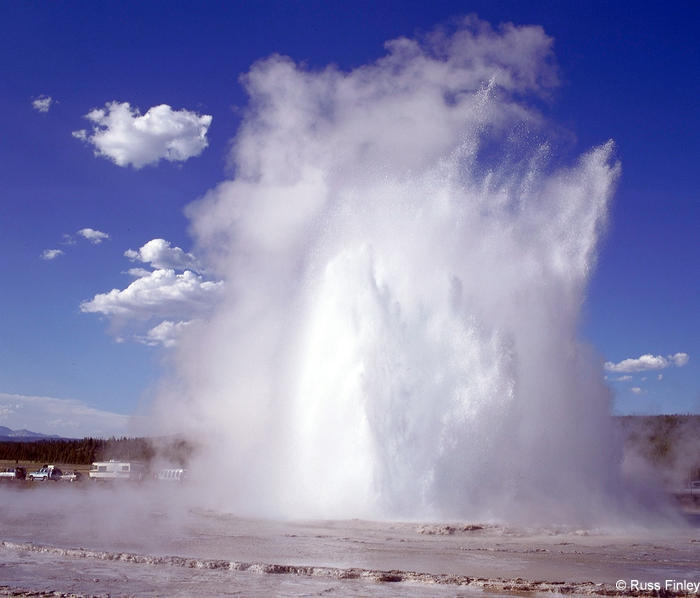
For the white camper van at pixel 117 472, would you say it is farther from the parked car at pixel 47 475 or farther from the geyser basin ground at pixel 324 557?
the geyser basin ground at pixel 324 557

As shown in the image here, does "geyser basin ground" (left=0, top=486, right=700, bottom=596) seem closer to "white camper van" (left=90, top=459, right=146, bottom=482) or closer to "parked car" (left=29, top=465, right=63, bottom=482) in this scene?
"parked car" (left=29, top=465, right=63, bottom=482)

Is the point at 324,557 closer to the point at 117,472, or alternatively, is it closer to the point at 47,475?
the point at 47,475

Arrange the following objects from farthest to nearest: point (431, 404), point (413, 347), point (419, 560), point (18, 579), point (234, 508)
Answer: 1. point (234, 508)
2. point (413, 347)
3. point (431, 404)
4. point (419, 560)
5. point (18, 579)

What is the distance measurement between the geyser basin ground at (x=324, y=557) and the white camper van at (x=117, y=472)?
30376 mm

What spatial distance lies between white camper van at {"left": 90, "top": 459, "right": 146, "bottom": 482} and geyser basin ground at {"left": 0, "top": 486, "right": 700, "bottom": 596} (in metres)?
30.4

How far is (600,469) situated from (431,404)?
216 inches

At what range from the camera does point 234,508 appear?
24516 millimetres

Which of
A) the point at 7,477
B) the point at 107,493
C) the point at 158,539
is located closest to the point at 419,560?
the point at 158,539

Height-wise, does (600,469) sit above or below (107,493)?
above

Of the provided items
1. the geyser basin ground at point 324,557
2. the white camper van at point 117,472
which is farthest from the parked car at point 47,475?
the geyser basin ground at point 324,557

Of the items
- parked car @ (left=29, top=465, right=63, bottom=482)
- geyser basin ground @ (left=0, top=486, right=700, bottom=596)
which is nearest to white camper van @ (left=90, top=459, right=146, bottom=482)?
parked car @ (left=29, top=465, right=63, bottom=482)

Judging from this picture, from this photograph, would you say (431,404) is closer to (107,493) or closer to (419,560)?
(419,560)

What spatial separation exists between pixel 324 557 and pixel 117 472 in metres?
42.2

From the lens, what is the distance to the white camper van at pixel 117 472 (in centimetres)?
5072
